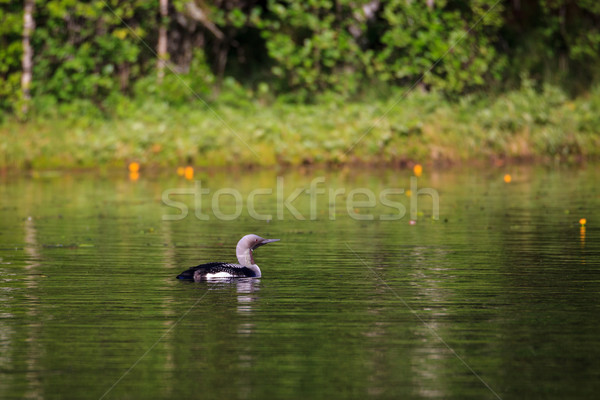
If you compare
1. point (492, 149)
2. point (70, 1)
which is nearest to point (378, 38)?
point (492, 149)

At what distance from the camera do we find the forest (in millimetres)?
29406

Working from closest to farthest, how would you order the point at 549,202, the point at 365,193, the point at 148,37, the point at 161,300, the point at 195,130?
the point at 161,300 → the point at 549,202 → the point at 365,193 → the point at 195,130 → the point at 148,37

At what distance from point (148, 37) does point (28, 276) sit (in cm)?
2165

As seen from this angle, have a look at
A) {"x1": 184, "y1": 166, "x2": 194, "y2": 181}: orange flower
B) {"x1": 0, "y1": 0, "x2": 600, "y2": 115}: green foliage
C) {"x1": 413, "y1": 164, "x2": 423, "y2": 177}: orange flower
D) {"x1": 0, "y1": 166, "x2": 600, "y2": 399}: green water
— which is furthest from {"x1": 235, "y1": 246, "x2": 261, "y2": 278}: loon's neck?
{"x1": 0, "y1": 0, "x2": 600, "y2": 115}: green foliage

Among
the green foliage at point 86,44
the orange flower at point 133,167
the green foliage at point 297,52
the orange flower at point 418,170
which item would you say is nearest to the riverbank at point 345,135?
the orange flower at point 133,167

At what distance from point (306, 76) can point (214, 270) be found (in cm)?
2105

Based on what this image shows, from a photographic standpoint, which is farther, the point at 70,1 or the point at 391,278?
the point at 70,1

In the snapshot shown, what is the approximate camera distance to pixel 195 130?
29.3 meters

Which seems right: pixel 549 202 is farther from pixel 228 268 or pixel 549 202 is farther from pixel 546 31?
pixel 546 31

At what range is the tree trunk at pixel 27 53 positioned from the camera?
2992cm

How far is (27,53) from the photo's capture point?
1196 inches

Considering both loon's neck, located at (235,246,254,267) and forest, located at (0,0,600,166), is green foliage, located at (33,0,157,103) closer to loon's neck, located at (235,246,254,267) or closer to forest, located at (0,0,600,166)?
forest, located at (0,0,600,166)

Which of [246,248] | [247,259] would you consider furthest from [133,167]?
[247,259]

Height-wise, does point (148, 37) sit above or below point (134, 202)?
above
